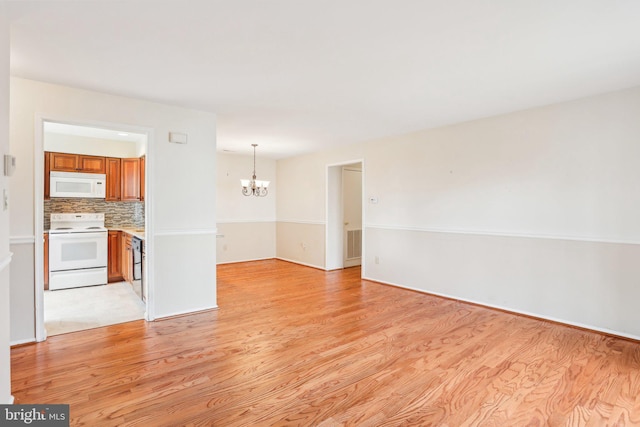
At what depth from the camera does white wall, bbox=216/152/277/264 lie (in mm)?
6996

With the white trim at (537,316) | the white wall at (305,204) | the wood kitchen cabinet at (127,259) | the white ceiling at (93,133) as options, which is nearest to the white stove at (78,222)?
the wood kitchen cabinet at (127,259)

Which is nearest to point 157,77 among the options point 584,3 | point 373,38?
point 373,38

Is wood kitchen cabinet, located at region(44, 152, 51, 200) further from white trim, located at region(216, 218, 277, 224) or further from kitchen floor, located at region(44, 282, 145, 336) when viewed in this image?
white trim, located at region(216, 218, 277, 224)

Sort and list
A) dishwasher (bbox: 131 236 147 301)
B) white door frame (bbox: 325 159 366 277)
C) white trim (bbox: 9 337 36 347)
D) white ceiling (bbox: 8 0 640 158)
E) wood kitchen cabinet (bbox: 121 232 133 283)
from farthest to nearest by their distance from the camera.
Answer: white door frame (bbox: 325 159 366 277) < wood kitchen cabinet (bbox: 121 232 133 283) < dishwasher (bbox: 131 236 147 301) < white trim (bbox: 9 337 36 347) < white ceiling (bbox: 8 0 640 158)

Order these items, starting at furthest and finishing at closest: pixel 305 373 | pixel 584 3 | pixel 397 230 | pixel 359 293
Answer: pixel 397 230, pixel 359 293, pixel 305 373, pixel 584 3

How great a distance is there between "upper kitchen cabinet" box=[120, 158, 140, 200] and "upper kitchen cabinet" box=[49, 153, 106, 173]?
1.01 feet

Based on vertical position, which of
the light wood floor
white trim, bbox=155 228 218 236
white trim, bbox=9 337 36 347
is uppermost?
white trim, bbox=155 228 218 236

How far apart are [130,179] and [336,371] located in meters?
4.95

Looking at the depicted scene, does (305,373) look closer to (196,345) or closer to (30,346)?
(196,345)

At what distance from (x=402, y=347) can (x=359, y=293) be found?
1838mm

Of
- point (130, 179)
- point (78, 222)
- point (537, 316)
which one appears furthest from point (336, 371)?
point (78, 222)

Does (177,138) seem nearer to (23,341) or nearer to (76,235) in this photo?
(23,341)

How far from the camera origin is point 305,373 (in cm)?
245

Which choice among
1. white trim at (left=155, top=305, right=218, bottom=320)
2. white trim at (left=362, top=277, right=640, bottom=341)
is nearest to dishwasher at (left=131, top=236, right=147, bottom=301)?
white trim at (left=155, top=305, right=218, bottom=320)
